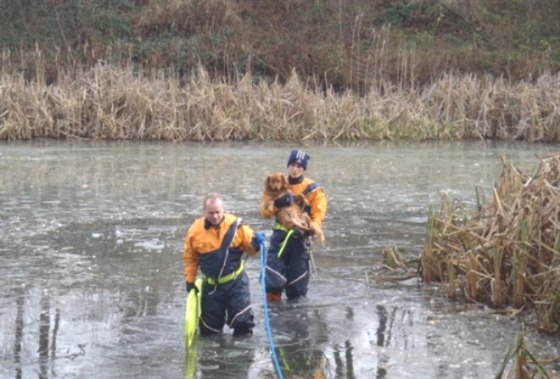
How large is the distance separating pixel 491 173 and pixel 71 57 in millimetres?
16296

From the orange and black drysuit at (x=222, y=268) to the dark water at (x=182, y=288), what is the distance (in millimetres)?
183

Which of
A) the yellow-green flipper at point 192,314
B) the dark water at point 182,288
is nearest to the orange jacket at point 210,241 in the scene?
the yellow-green flipper at point 192,314

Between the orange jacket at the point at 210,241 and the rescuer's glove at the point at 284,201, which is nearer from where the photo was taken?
the orange jacket at the point at 210,241

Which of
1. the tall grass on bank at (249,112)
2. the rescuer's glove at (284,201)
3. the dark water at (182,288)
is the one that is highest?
the tall grass on bank at (249,112)

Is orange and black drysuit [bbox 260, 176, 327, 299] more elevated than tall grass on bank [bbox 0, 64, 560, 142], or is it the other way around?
tall grass on bank [bbox 0, 64, 560, 142]

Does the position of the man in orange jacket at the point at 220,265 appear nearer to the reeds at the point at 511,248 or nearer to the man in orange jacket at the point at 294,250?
the man in orange jacket at the point at 294,250

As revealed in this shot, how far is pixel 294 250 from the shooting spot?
895cm

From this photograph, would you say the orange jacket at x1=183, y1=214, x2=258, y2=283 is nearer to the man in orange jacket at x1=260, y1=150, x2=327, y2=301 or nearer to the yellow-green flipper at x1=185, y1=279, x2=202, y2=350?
the yellow-green flipper at x1=185, y1=279, x2=202, y2=350

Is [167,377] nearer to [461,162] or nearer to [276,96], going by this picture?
[461,162]

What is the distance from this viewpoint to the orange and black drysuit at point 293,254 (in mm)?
8867

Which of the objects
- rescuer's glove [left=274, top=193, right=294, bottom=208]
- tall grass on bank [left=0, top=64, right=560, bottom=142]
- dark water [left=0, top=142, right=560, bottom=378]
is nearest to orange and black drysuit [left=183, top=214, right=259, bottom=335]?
dark water [left=0, top=142, right=560, bottom=378]

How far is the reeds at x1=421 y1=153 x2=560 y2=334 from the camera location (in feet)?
26.2

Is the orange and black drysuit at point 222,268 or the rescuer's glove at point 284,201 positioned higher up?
the rescuer's glove at point 284,201

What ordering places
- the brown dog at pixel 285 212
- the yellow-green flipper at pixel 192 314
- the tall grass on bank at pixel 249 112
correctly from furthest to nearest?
the tall grass on bank at pixel 249 112
the brown dog at pixel 285 212
the yellow-green flipper at pixel 192 314
